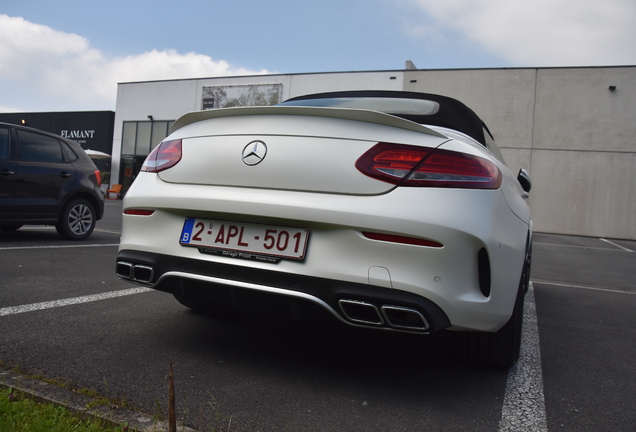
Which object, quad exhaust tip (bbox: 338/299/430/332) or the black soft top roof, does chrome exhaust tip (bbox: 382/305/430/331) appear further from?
the black soft top roof

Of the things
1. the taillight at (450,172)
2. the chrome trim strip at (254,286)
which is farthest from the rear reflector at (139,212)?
the taillight at (450,172)

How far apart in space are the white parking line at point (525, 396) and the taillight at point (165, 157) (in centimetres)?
182

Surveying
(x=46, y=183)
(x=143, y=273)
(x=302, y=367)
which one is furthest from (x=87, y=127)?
(x=302, y=367)

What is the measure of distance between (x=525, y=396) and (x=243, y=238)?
138cm

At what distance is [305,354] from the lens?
2.67 meters

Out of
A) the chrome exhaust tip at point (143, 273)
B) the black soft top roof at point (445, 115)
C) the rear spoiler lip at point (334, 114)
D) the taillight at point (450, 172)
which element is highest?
the black soft top roof at point (445, 115)

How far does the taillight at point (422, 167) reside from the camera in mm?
2078

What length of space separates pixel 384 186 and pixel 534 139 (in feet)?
75.4

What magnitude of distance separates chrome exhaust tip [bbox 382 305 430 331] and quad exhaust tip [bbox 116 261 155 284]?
42.8 inches

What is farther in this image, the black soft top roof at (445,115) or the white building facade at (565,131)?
the white building facade at (565,131)

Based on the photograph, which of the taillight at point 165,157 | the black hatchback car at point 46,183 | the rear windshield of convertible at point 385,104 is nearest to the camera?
the taillight at point 165,157

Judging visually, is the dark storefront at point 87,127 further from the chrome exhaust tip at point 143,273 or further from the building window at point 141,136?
the chrome exhaust tip at point 143,273

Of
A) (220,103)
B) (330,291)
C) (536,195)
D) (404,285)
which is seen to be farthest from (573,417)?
(220,103)

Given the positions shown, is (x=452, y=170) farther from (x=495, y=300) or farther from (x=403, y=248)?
(x=495, y=300)
